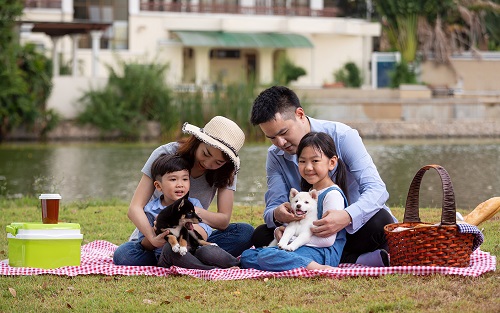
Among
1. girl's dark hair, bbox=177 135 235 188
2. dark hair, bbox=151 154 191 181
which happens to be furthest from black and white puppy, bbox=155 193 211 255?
girl's dark hair, bbox=177 135 235 188

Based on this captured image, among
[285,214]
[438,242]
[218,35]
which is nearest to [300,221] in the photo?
[285,214]

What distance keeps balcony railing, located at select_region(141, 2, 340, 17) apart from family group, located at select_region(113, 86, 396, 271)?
3436 centimetres

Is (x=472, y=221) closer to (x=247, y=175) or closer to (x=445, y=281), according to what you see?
(x=445, y=281)

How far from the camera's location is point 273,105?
5867mm

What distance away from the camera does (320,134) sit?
19.2 feet

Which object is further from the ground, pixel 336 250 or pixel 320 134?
pixel 320 134

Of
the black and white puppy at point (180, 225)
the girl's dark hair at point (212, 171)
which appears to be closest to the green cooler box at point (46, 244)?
the black and white puppy at point (180, 225)

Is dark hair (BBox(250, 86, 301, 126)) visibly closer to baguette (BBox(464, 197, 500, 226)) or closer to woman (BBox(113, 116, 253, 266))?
woman (BBox(113, 116, 253, 266))

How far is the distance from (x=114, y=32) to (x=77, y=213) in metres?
31.2

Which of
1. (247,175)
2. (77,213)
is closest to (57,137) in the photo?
(247,175)

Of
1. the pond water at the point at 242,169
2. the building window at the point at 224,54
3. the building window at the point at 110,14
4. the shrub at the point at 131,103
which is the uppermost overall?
the building window at the point at 110,14

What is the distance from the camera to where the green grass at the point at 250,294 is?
489cm

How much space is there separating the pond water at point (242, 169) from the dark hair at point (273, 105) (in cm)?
450

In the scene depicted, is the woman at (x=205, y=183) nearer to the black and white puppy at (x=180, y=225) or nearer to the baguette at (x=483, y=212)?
the black and white puppy at (x=180, y=225)
